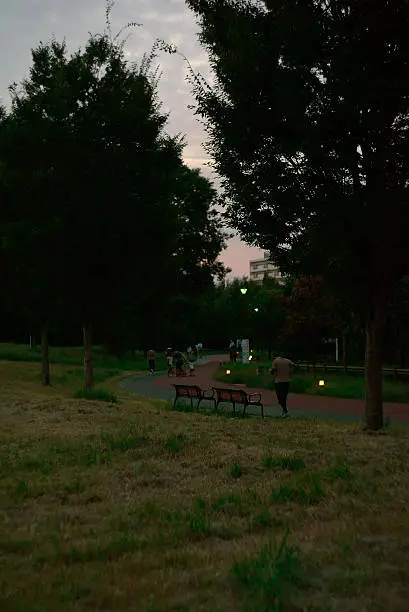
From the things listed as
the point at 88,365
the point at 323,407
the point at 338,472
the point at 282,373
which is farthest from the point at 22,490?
the point at 323,407

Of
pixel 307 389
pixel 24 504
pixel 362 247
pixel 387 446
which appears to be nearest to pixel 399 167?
pixel 362 247

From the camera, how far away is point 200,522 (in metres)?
5.05

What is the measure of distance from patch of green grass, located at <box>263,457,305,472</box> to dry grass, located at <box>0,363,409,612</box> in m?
0.02

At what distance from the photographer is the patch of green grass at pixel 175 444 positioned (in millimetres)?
8672

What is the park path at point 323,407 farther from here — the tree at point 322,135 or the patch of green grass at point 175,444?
the patch of green grass at point 175,444

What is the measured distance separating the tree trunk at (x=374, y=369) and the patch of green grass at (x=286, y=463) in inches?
169

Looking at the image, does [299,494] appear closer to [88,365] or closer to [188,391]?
[188,391]

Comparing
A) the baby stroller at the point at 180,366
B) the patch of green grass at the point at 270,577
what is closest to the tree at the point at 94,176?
the patch of green grass at the point at 270,577

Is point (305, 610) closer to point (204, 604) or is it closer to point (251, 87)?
point (204, 604)

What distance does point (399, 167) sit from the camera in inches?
441

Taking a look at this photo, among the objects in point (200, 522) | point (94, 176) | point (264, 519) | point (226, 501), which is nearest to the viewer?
point (200, 522)

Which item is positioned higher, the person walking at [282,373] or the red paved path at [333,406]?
the person walking at [282,373]

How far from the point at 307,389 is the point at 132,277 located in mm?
8578

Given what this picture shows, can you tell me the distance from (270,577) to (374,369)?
839cm
